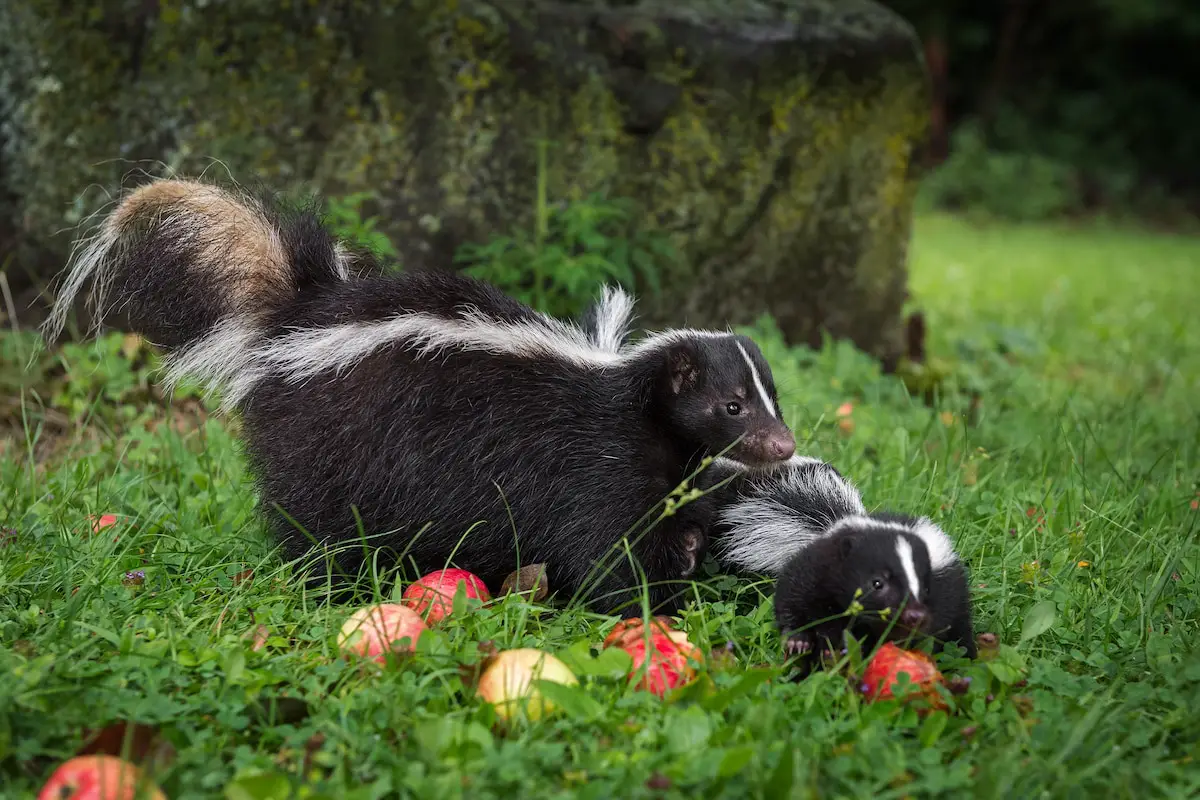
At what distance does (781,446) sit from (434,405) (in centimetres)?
100

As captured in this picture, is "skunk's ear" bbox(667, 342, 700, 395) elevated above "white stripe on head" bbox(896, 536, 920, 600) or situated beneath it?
elevated above

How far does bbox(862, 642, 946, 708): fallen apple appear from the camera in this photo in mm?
2672

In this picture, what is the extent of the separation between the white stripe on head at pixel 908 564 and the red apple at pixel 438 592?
110 cm

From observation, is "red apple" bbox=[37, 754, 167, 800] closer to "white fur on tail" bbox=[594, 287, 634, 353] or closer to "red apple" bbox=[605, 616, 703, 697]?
"red apple" bbox=[605, 616, 703, 697]

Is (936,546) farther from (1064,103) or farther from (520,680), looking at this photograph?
(1064,103)

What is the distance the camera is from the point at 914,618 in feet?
9.40

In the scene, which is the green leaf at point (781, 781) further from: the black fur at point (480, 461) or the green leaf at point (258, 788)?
the black fur at point (480, 461)

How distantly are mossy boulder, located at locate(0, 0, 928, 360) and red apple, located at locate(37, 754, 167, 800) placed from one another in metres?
3.42

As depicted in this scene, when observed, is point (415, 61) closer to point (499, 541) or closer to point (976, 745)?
point (499, 541)

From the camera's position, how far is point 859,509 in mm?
3465

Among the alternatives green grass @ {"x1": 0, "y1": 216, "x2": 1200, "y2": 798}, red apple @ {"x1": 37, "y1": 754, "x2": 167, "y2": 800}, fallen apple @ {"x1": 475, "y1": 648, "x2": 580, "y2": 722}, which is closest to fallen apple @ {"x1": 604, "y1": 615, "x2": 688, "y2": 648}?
green grass @ {"x1": 0, "y1": 216, "x2": 1200, "y2": 798}

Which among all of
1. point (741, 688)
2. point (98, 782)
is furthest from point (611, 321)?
point (98, 782)

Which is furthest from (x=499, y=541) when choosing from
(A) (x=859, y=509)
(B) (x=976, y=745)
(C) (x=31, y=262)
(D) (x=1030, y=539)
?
(C) (x=31, y=262)

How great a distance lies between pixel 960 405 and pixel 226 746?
3.82m
